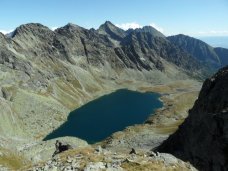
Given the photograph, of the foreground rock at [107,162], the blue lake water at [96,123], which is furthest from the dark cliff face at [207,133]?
the blue lake water at [96,123]

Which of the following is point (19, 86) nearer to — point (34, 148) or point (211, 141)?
point (34, 148)

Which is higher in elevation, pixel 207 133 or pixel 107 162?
pixel 107 162

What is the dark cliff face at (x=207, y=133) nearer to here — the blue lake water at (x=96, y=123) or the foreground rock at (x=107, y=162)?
the foreground rock at (x=107, y=162)

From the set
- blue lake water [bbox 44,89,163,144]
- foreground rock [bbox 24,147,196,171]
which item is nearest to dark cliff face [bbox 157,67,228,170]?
foreground rock [bbox 24,147,196,171]

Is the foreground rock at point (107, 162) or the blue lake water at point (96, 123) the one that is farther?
the blue lake water at point (96, 123)

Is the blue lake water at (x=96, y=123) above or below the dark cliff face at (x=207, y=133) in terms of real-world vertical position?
below

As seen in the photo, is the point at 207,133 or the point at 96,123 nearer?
the point at 207,133

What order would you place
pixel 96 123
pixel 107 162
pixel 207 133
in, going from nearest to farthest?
pixel 107 162, pixel 207 133, pixel 96 123

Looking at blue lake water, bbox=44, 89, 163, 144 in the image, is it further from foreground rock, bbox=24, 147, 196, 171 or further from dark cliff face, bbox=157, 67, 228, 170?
foreground rock, bbox=24, 147, 196, 171

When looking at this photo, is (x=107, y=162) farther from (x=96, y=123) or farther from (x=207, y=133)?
(x=96, y=123)

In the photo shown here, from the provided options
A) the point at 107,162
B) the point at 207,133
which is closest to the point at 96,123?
the point at 207,133

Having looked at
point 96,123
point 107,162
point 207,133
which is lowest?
point 96,123
